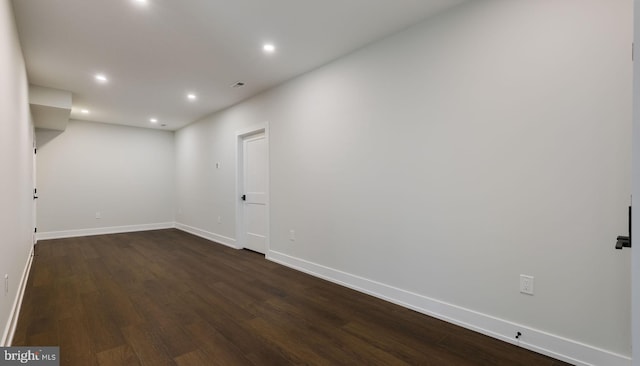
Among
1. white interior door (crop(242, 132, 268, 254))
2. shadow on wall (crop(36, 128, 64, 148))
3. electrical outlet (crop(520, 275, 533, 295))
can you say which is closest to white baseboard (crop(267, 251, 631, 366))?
electrical outlet (crop(520, 275, 533, 295))

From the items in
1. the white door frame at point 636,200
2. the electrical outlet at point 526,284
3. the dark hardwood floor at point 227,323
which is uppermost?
the white door frame at point 636,200

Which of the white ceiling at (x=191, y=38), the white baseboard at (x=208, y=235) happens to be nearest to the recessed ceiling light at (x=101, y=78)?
the white ceiling at (x=191, y=38)

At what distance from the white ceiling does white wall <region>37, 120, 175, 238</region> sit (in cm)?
265

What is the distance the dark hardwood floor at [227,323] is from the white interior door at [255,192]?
899mm

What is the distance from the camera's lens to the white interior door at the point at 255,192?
4609mm

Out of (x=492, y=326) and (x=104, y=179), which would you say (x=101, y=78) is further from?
(x=492, y=326)

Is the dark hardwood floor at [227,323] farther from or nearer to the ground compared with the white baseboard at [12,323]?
nearer to the ground

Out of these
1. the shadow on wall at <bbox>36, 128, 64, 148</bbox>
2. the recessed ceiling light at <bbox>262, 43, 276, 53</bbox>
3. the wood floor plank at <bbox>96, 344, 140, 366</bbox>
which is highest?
the recessed ceiling light at <bbox>262, 43, 276, 53</bbox>

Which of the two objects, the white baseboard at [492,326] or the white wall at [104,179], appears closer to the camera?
the white baseboard at [492,326]

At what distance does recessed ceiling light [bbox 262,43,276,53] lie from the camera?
2.97 m

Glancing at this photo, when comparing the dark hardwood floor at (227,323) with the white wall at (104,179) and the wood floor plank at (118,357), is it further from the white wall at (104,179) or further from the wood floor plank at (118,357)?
the white wall at (104,179)

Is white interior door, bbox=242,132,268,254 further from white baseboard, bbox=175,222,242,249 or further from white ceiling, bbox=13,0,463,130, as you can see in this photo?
white ceiling, bbox=13,0,463,130

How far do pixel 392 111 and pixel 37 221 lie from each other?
7385 millimetres

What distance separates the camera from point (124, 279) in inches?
136
